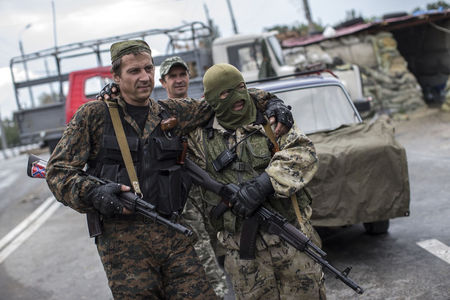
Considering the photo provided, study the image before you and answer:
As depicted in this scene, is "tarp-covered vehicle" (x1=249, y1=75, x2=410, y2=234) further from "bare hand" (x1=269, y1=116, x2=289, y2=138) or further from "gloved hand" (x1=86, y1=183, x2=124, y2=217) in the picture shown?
"gloved hand" (x1=86, y1=183, x2=124, y2=217)

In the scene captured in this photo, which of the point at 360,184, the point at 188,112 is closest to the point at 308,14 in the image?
the point at 360,184

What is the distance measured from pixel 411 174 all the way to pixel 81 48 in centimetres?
801

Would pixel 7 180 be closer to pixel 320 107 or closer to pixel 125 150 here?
pixel 320 107

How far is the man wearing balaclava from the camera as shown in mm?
2871

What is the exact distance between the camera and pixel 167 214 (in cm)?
285

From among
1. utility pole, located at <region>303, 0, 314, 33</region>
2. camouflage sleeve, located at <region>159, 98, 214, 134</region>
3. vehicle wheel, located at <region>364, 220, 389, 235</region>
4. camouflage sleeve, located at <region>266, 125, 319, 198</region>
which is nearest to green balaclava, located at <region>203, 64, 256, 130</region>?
camouflage sleeve, located at <region>159, 98, 214, 134</region>

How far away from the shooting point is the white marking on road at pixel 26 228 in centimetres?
744

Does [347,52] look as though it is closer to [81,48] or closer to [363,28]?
[363,28]

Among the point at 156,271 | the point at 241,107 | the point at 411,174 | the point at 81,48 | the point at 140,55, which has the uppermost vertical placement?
the point at 81,48

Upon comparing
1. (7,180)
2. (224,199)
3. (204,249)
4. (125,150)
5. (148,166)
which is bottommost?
(7,180)

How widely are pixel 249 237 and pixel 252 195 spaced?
26 cm

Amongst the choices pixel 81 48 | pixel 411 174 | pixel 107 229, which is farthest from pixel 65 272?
pixel 81 48

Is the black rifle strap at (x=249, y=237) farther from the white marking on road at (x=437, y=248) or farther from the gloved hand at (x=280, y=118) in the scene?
the white marking on road at (x=437, y=248)

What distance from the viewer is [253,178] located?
297 centimetres
